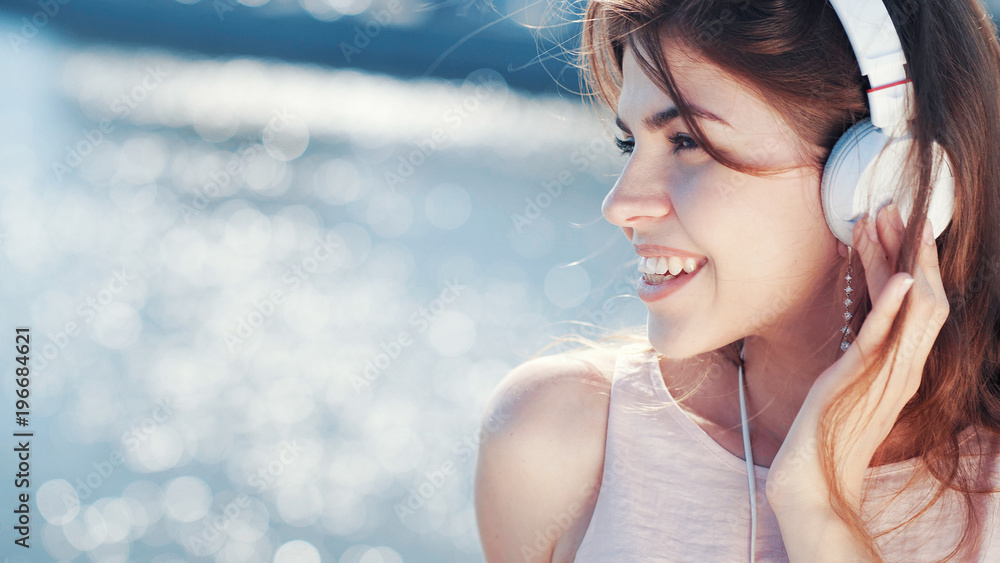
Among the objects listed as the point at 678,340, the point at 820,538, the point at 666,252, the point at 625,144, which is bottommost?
the point at 820,538

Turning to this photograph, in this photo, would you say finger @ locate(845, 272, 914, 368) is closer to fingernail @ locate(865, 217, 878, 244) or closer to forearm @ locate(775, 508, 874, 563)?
fingernail @ locate(865, 217, 878, 244)

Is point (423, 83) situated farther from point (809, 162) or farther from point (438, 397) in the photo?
point (809, 162)

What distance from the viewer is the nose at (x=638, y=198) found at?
3.16 ft

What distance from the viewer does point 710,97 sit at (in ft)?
3.04

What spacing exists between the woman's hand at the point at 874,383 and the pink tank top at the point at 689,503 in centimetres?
11

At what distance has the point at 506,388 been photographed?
1160 millimetres

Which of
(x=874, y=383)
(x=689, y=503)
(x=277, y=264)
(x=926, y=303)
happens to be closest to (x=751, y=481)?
(x=689, y=503)

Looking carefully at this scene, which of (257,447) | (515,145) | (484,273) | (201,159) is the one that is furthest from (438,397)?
(515,145)

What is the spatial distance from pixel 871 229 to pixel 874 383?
0.60 ft

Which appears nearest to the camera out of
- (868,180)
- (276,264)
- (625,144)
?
(868,180)

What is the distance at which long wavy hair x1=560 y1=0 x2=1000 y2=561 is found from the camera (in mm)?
893

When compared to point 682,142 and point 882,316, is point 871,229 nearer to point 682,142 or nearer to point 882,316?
point 882,316

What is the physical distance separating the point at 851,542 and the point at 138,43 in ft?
22.3

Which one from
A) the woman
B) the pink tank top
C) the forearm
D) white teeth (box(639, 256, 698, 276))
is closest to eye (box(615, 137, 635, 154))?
the woman
